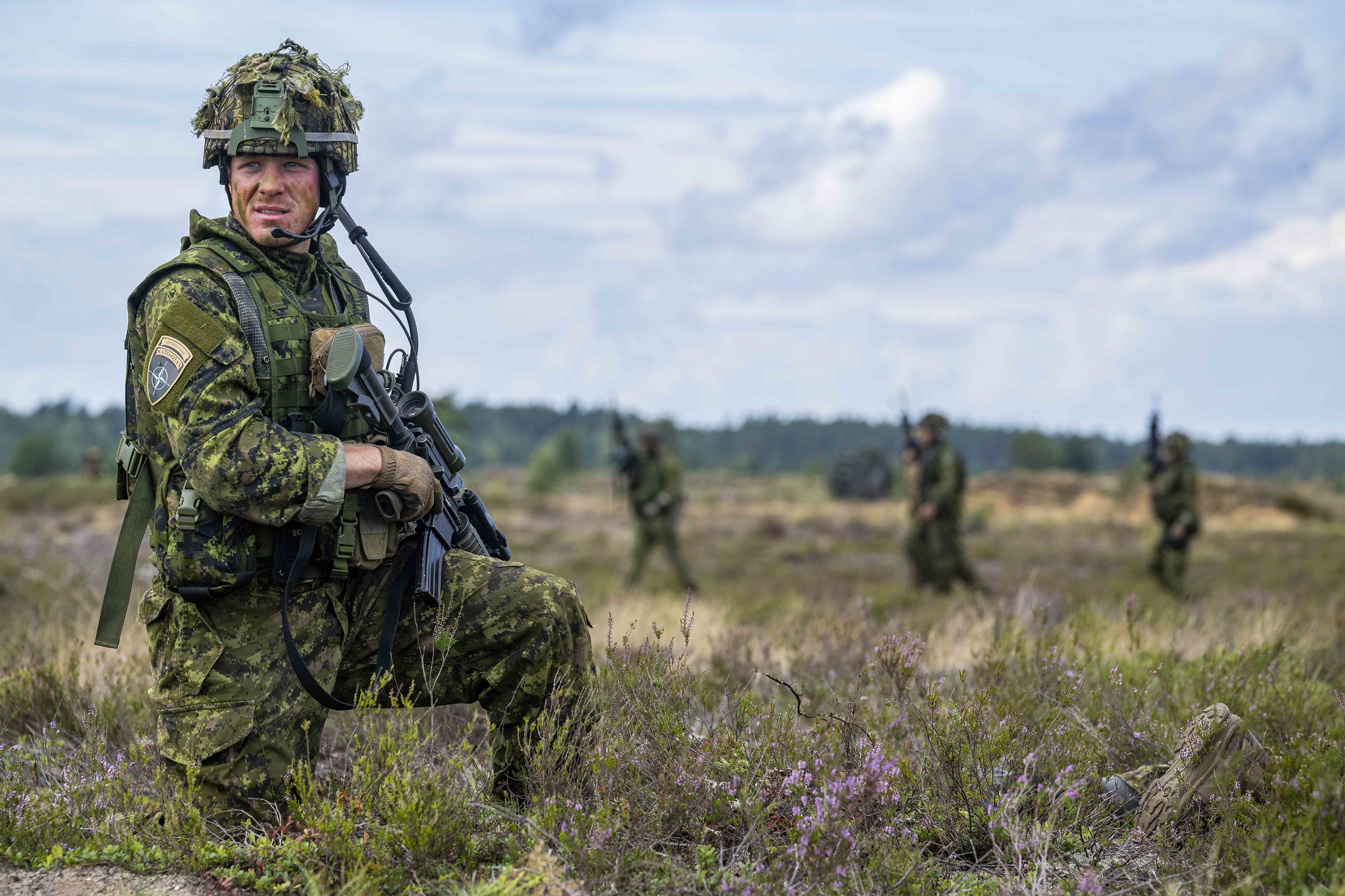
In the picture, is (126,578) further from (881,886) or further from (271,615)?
(881,886)

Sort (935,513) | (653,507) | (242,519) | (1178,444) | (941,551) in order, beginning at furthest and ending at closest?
(653,507) → (1178,444) → (941,551) → (935,513) → (242,519)

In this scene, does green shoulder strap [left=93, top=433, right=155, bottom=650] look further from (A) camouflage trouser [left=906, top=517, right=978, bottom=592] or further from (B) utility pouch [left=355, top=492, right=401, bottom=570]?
(A) camouflage trouser [left=906, top=517, right=978, bottom=592]

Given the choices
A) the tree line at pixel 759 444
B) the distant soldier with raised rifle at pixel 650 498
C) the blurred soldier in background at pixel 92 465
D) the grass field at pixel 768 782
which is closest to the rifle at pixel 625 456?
the distant soldier with raised rifle at pixel 650 498

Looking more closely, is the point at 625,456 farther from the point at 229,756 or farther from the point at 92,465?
the point at 92,465

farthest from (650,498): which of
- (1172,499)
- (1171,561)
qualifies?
(1171,561)

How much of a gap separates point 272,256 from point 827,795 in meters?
2.43

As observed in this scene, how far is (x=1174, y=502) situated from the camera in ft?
43.8

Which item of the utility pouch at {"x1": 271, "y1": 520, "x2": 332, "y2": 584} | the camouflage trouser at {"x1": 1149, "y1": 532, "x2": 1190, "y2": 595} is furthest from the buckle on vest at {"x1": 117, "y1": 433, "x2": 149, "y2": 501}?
the camouflage trouser at {"x1": 1149, "y1": 532, "x2": 1190, "y2": 595}

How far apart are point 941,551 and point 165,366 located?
11081 mm

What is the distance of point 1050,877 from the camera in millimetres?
3059

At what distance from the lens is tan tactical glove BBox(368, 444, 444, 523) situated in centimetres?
323

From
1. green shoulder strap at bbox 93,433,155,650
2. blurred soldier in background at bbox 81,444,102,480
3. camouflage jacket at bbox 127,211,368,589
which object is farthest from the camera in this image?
blurred soldier in background at bbox 81,444,102,480

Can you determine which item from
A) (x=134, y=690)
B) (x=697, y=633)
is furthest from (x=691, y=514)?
(x=134, y=690)

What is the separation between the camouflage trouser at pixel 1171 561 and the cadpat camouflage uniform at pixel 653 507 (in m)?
6.20
